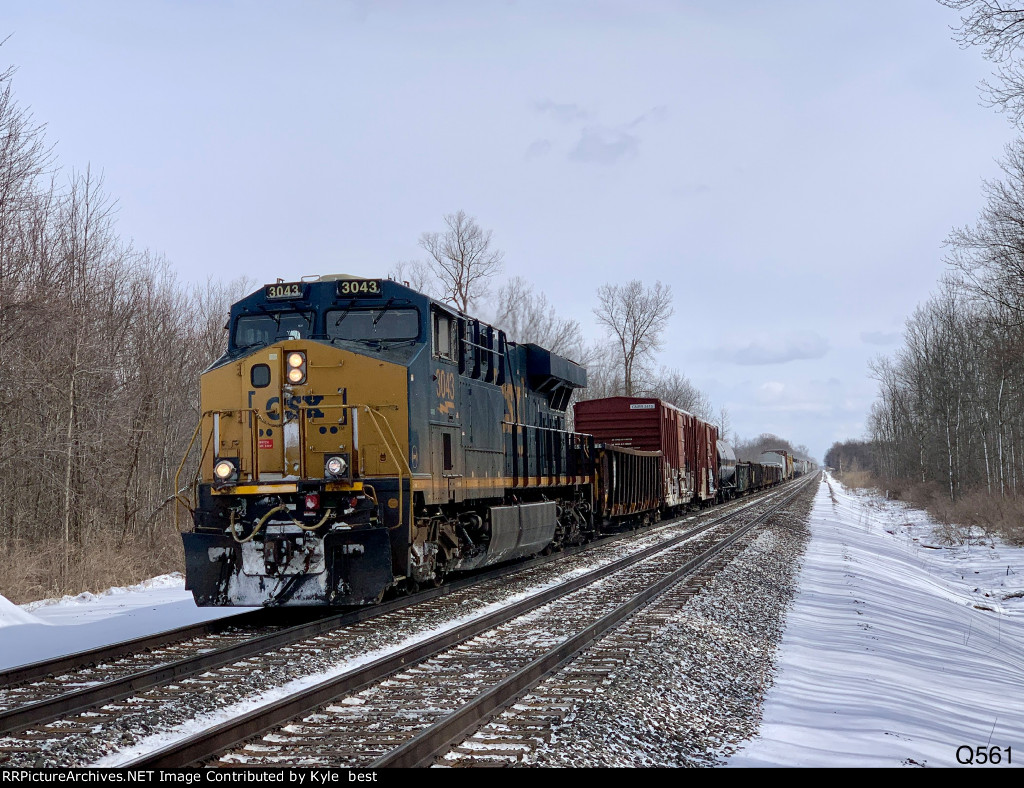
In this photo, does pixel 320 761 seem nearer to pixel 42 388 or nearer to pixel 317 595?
pixel 317 595

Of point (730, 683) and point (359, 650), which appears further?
point (359, 650)

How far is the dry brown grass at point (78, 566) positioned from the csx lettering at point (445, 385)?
682 cm

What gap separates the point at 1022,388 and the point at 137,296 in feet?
78.7

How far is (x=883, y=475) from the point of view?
250 ft

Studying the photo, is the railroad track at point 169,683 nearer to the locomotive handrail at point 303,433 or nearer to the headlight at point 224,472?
the locomotive handrail at point 303,433

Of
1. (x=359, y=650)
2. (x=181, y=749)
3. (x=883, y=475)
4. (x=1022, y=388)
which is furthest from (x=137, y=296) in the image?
(x=883, y=475)

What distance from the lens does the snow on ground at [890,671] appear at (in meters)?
5.21

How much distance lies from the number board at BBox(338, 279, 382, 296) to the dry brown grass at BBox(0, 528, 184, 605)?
6821mm

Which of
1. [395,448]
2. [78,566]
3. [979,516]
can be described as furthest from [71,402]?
[979,516]

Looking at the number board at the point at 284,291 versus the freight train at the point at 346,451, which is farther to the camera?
the number board at the point at 284,291

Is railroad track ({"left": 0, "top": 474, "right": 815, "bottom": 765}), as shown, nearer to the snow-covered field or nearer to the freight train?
the freight train

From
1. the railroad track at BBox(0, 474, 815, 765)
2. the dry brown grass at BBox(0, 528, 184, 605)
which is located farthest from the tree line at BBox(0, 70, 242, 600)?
the railroad track at BBox(0, 474, 815, 765)

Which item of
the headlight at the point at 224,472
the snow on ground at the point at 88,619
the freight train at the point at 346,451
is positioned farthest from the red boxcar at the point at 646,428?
the headlight at the point at 224,472

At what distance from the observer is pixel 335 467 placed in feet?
30.6
